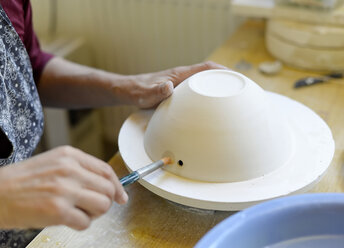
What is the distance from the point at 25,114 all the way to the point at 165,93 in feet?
0.87

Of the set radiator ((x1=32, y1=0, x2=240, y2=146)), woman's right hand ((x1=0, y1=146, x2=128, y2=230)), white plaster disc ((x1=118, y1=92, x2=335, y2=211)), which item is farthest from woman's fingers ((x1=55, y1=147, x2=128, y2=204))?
radiator ((x1=32, y1=0, x2=240, y2=146))

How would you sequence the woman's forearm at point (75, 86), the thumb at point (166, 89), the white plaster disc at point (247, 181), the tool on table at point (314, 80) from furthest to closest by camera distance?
the tool on table at point (314, 80) < the woman's forearm at point (75, 86) < the thumb at point (166, 89) < the white plaster disc at point (247, 181)

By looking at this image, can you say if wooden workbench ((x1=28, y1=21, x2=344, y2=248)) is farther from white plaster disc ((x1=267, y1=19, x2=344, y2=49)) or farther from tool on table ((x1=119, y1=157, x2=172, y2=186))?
white plaster disc ((x1=267, y1=19, x2=344, y2=49))

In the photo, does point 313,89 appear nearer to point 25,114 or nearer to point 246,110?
point 246,110

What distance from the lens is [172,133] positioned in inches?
27.6

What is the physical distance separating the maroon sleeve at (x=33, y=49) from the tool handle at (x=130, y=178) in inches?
16.8

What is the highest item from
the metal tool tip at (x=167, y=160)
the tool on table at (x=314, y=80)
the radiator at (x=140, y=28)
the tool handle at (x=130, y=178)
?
the tool handle at (x=130, y=178)

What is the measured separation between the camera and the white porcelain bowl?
67cm

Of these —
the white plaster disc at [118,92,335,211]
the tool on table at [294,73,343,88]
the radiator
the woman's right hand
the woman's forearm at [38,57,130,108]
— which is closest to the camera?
the woman's right hand

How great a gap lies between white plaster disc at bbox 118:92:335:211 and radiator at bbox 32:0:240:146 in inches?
30.9

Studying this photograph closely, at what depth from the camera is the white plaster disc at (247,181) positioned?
0.65 metres

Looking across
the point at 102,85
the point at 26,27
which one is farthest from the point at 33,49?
the point at 102,85

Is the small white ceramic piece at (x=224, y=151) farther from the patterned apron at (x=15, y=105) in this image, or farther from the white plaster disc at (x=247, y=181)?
the patterned apron at (x=15, y=105)

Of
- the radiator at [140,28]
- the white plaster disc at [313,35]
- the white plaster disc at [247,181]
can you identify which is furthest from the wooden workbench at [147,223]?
the radiator at [140,28]
